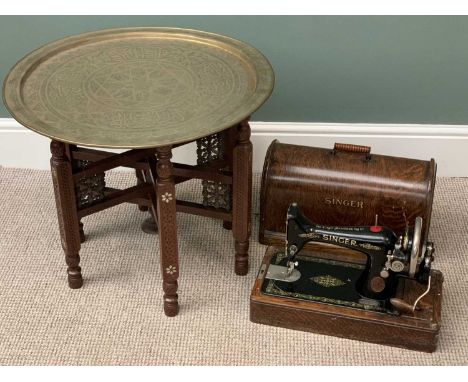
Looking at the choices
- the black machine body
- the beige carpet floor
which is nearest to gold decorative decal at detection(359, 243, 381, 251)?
the black machine body

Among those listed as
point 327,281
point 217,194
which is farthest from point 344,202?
point 217,194

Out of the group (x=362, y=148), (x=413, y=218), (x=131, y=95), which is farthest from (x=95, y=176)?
(x=413, y=218)

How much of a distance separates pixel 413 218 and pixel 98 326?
1.20 meters

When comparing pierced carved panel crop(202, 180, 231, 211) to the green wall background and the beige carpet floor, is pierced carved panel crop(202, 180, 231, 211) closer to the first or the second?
the beige carpet floor

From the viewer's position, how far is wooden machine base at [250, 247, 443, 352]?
264cm

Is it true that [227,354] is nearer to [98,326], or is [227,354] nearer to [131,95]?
[98,326]

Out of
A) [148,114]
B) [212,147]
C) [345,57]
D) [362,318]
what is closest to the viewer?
[148,114]

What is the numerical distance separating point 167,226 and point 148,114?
38cm

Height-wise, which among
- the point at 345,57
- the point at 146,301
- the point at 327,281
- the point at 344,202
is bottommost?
the point at 146,301

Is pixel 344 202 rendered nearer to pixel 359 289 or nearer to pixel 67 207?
pixel 359 289

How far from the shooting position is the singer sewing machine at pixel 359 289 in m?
2.61

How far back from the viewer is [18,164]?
3.65 metres

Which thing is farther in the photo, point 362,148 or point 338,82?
point 338,82

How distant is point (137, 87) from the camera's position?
2.67 meters
